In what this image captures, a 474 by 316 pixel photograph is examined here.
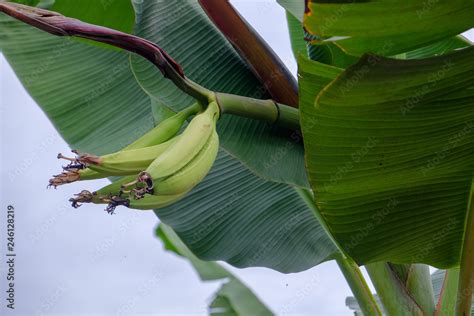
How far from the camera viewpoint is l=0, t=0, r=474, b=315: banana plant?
0.57 m

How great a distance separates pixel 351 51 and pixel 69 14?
0.48m

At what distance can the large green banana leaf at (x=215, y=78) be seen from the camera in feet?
2.77

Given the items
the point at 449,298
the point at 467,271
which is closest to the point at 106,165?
the point at 467,271

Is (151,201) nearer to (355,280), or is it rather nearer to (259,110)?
(259,110)

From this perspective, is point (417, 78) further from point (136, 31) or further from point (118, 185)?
point (136, 31)

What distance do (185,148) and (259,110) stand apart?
15 cm

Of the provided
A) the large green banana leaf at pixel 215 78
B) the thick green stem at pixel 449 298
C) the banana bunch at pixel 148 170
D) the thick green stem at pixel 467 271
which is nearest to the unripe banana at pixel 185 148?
the banana bunch at pixel 148 170

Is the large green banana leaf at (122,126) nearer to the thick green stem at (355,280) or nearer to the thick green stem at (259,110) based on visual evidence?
the thick green stem at (355,280)

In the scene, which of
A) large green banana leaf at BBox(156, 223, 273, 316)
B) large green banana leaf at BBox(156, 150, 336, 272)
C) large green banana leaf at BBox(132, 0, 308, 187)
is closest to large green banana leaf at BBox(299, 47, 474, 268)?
large green banana leaf at BBox(132, 0, 308, 187)

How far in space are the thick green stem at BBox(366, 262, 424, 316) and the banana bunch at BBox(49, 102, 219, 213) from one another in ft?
1.67

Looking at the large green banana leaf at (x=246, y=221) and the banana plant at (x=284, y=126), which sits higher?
the banana plant at (x=284, y=126)

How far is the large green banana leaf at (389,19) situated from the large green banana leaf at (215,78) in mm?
232

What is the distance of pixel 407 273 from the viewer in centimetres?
102

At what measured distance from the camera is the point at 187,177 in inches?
21.1
